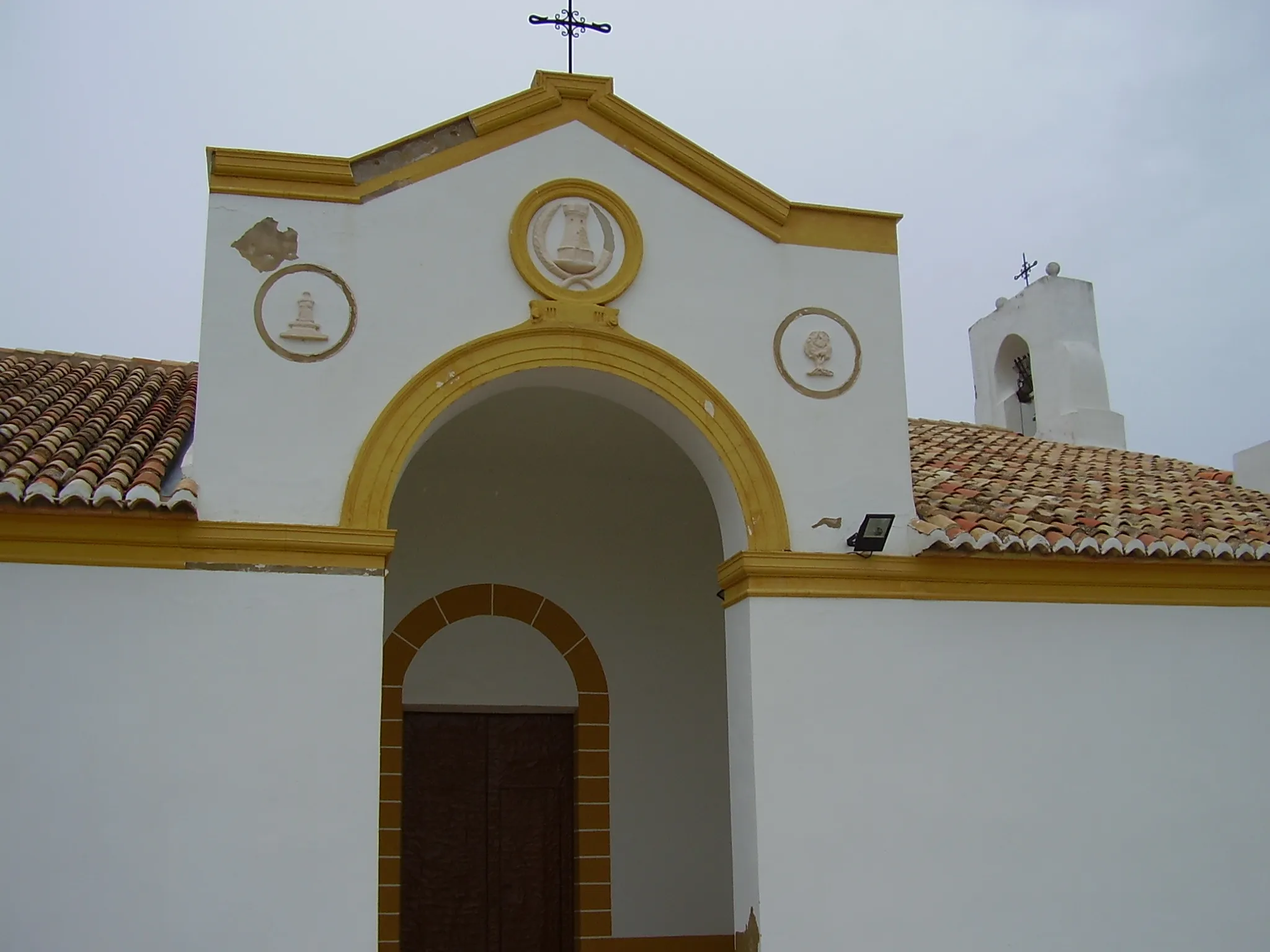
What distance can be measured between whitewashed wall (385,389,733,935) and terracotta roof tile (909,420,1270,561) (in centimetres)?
219

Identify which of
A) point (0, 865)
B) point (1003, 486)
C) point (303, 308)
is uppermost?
point (303, 308)

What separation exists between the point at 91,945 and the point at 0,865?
570 mm

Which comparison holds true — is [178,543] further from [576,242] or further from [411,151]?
[576,242]

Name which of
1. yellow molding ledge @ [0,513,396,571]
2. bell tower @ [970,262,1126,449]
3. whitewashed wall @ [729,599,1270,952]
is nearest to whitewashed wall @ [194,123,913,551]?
yellow molding ledge @ [0,513,396,571]

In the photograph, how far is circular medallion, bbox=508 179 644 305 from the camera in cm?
729

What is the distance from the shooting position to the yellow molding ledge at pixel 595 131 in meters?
6.98

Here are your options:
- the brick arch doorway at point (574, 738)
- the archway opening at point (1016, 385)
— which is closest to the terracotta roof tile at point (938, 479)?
the brick arch doorway at point (574, 738)

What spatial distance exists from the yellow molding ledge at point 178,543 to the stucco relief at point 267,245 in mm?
1487

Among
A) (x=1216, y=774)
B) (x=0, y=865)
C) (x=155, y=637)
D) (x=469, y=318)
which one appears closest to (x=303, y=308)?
(x=469, y=318)

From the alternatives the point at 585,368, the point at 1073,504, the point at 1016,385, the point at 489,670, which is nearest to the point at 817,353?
the point at 585,368

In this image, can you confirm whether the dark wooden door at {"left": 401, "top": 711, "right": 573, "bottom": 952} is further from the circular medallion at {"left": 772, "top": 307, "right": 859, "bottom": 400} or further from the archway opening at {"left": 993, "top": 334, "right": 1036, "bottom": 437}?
the archway opening at {"left": 993, "top": 334, "right": 1036, "bottom": 437}

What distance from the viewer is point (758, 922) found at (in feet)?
22.2

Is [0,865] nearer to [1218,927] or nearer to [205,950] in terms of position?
[205,950]

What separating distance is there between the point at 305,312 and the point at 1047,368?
9.07m
